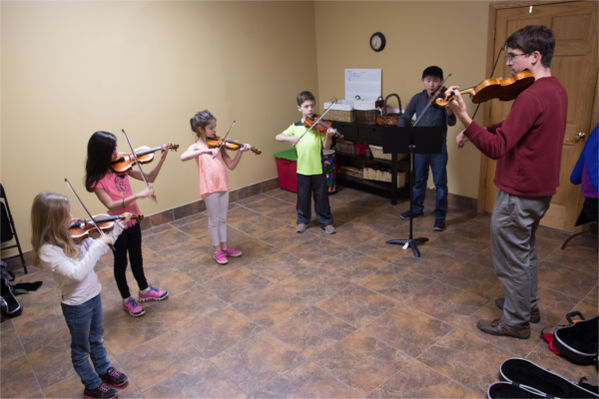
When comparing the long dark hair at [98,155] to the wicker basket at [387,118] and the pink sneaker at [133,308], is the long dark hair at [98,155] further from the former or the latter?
the wicker basket at [387,118]

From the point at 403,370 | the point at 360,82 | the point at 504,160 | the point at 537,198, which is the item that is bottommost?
the point at 403,370

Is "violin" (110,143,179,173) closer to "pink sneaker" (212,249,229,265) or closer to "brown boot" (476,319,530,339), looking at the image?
"pink sneaker" (212,249,229,265)

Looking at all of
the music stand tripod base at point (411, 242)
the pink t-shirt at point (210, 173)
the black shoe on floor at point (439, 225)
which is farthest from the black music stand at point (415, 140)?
the pink t-shirt at point (210, 173)

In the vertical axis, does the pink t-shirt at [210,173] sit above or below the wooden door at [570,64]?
below

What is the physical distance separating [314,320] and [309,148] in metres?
1.71

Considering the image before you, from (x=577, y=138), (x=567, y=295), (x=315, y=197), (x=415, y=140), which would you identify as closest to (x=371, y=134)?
(x=315, y=197)

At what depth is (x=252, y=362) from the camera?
272 cm

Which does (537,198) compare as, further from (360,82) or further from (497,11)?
(360,82)

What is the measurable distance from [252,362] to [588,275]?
8.42 ft

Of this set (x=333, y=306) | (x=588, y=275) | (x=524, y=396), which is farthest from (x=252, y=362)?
(x=588, y=275)

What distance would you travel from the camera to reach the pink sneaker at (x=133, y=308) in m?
3.25

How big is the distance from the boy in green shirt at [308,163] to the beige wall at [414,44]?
143 centimetres

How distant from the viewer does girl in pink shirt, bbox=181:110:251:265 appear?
3.57 meters

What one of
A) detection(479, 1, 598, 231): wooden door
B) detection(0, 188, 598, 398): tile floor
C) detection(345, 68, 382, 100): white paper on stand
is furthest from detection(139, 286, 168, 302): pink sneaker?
detection(479, 1, 598, 231): wooden door
